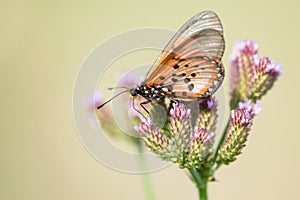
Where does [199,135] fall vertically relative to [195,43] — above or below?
below

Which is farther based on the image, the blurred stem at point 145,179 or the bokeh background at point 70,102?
the bokeh background at point 70,102

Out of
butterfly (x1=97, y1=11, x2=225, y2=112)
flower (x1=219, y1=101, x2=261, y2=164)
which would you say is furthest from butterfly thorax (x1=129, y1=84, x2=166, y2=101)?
flower (x1=219, y1=101, x2=261, y2=164)

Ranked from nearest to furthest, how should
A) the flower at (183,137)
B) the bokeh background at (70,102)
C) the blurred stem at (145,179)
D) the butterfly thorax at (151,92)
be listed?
the flower at (183,137) < the butterfly thorax at (151,92) < the blurred stem at (145,179) < the bokeh background at (70,102)

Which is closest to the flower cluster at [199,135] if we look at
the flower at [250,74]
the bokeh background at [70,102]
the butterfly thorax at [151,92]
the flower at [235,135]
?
the flower at [235,135]

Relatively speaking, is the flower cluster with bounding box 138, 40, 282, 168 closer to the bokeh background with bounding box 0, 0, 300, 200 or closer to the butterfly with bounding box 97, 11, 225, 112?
the butterfly with bounding box 97, 11, 225, 112

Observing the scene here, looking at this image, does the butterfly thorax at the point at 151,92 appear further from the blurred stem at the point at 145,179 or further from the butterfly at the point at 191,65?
the blurred stem at the point at 145,179

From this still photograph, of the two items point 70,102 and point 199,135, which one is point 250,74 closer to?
point 199,135

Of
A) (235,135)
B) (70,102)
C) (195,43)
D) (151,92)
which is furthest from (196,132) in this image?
(70,102)
